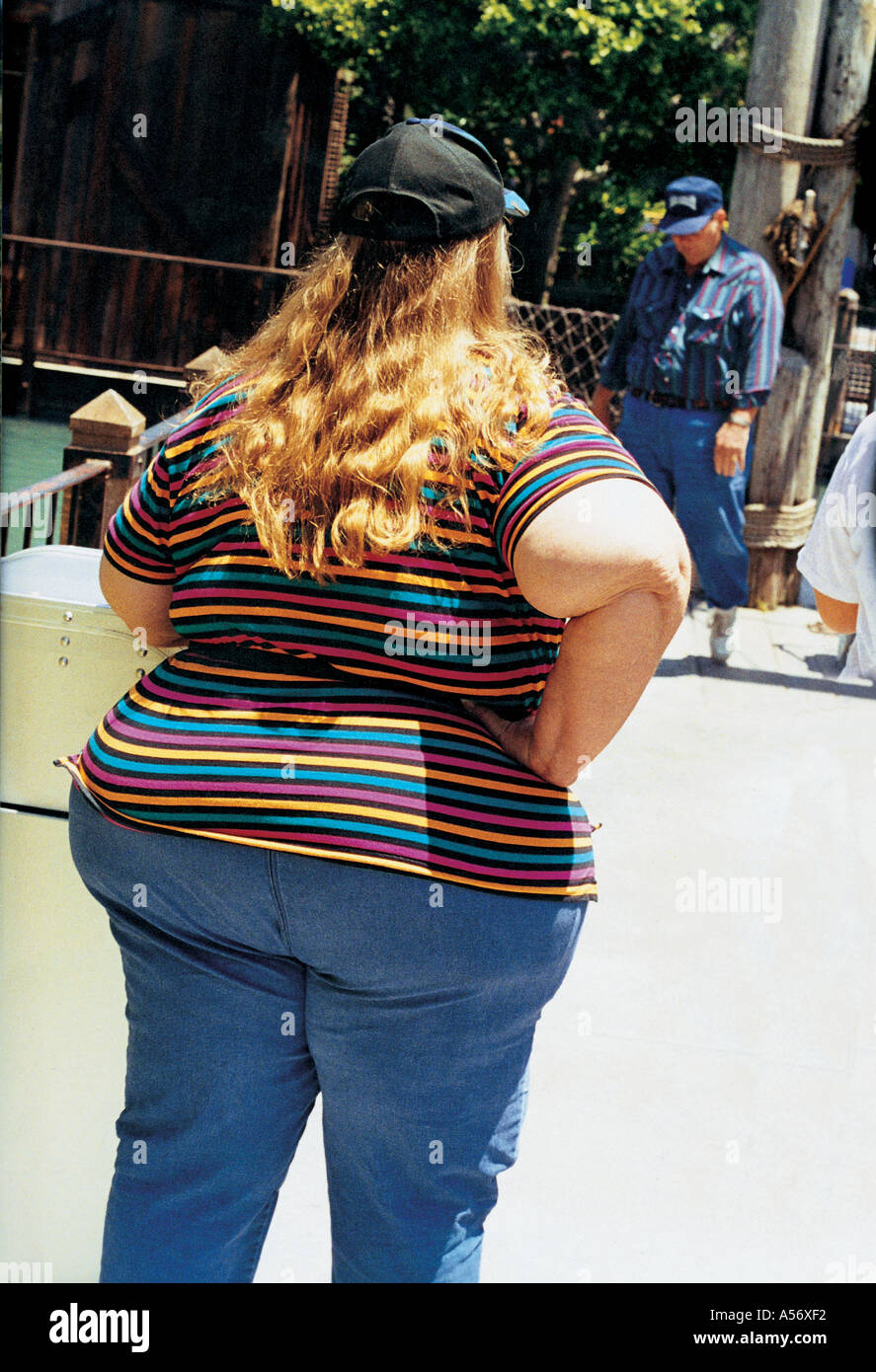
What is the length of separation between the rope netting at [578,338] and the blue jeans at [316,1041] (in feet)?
23.1

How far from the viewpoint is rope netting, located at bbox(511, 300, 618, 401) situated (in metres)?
8.09

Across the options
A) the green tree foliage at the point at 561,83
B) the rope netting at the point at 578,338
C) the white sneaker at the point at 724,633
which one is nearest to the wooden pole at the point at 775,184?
the white sneaker at the point at 724,633

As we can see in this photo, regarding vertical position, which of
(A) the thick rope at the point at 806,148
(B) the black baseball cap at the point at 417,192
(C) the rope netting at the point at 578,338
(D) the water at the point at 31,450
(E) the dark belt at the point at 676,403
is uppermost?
(A) the thick rope at the point at 806,148

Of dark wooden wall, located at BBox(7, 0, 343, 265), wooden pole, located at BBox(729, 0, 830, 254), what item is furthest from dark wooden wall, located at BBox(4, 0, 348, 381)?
wooden pole, located at BBox(729, 0, 830, 254)

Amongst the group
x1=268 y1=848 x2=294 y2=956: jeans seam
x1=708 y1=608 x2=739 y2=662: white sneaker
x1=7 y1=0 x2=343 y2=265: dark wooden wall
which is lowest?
x1=708 y1=608 x2=739 y2=662: white sneaker

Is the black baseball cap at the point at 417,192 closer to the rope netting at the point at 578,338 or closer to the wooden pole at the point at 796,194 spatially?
the wooden pole at the point at 796,194

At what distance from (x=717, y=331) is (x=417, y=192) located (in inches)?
145

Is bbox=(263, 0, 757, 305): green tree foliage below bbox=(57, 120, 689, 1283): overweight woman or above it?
above

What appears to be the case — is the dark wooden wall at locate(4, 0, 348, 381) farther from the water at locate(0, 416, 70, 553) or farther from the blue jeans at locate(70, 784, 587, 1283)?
the blue jeans at locate(70, 784, 587, 1283)

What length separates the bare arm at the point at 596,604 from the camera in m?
1.20

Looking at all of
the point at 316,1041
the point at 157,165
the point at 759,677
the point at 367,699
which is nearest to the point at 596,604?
the point at 367,699

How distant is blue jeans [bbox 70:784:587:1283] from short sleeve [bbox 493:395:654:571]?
0.33 meters

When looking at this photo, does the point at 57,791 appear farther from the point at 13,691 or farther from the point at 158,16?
the point at 158,16
